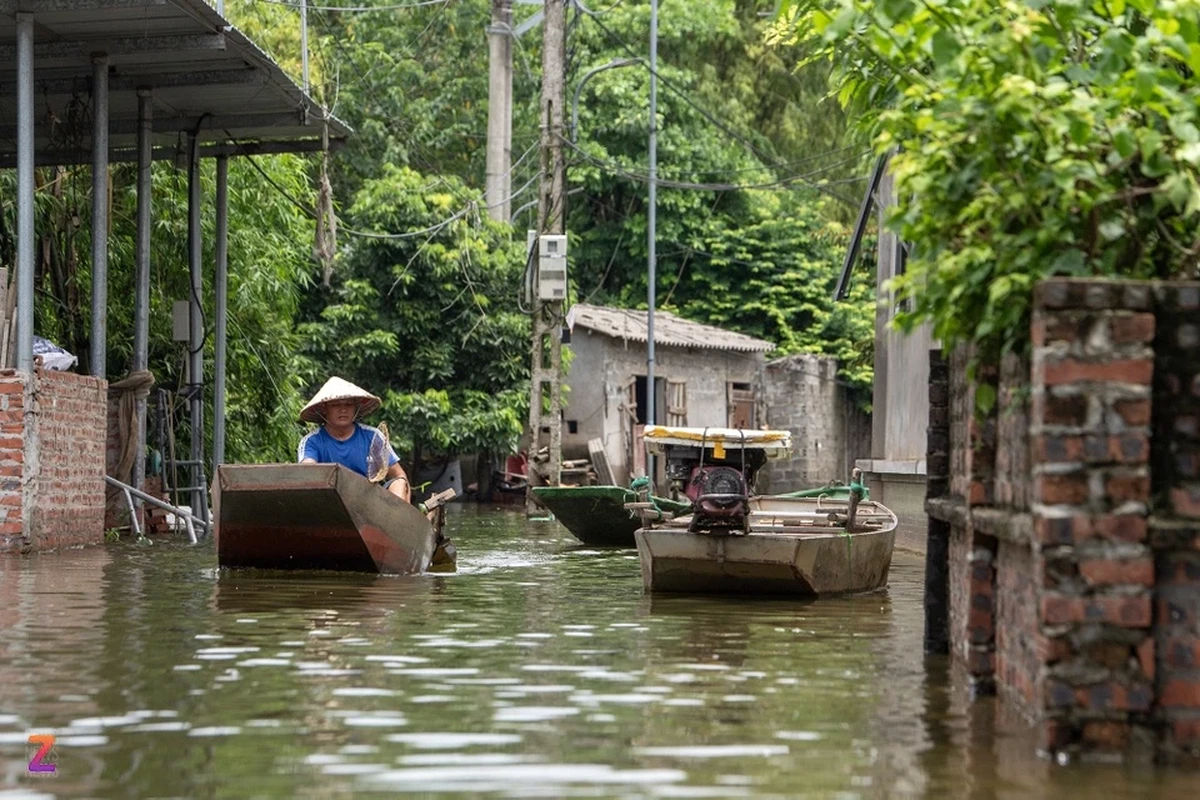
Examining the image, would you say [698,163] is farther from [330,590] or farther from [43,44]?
[330,590]

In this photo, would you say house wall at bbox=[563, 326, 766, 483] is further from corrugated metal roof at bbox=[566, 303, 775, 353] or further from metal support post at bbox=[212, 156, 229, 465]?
metal support post at bbox=[212, 156, 229, 465]

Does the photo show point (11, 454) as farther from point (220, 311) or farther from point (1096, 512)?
point (1096, 512)

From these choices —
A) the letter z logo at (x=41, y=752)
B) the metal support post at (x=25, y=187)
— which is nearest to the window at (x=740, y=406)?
the metal support post at (x=25, y=187)

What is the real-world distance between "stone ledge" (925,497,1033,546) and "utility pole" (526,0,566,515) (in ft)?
63.5

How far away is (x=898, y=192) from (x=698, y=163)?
3741cm

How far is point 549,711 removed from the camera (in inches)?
305

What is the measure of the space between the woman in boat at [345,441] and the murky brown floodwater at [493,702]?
209 cm

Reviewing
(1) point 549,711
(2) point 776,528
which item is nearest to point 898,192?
(1) point 549,711

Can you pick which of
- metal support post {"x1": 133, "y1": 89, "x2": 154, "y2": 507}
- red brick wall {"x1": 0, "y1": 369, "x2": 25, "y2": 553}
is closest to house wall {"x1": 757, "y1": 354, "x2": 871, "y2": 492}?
metal support post {"x1": 133, "y1": 89, "x2": 154, "y2": 507}

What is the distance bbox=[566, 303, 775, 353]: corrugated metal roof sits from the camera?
128ft

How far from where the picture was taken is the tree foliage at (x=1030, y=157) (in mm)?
6918

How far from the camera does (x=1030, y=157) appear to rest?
23.5 ft

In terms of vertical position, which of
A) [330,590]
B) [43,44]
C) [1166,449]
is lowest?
[330,590]

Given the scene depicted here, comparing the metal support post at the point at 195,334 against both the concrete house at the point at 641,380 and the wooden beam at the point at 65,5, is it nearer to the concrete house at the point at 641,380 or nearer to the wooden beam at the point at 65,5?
the wooden beam at the point at 65,5
